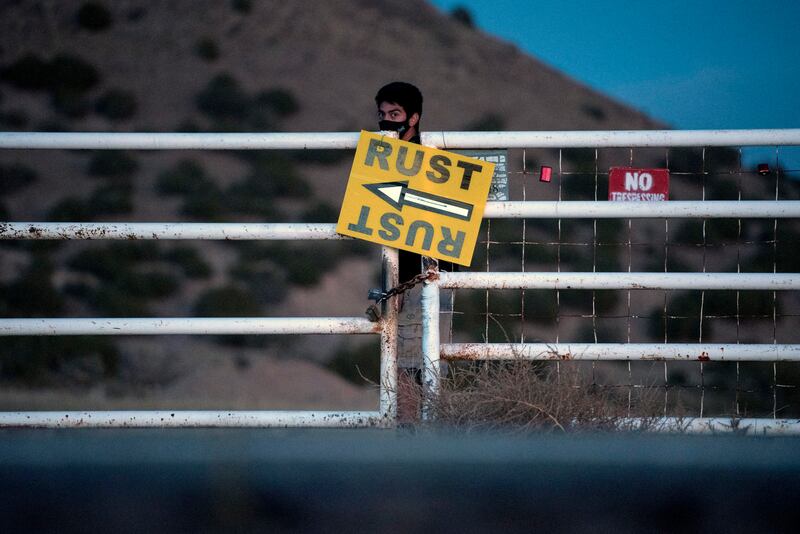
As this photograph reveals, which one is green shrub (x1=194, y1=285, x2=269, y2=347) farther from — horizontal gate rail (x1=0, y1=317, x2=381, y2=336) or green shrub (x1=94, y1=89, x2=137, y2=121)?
horizontal gate rail (x1=0, y1=317, x2=381, y2=336)

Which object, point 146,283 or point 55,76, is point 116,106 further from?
point 146,283

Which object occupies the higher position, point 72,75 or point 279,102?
point 72,75

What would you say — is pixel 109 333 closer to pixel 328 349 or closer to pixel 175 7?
pixel 328 349

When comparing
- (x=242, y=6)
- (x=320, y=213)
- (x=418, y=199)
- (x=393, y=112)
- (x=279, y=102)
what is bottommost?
(x=320, y=213)

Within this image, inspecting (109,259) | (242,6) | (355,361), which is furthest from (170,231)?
(242,6)

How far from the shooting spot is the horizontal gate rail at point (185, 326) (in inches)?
172

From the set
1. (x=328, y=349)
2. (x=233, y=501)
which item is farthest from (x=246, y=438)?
(x=328, y=349)

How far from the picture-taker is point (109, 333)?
4.36m

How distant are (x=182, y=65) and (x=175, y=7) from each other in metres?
4.86

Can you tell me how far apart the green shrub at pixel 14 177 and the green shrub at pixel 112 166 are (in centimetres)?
214

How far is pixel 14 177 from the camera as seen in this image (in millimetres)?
36938

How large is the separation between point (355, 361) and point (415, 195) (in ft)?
70.7

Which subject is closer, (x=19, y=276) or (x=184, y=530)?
(x=184, y=530)

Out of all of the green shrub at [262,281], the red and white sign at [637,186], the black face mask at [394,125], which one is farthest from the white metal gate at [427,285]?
the green shrub at [262,281]
